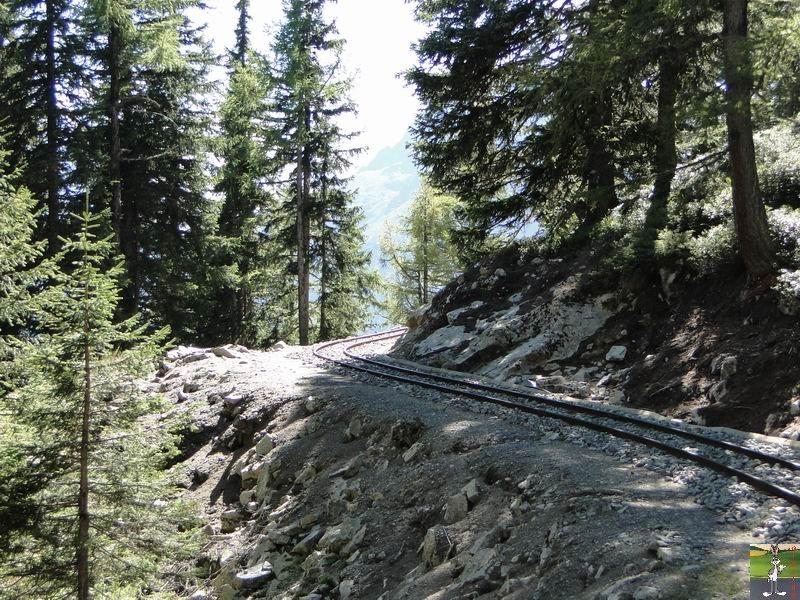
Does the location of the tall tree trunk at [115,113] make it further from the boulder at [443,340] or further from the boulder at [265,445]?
the boulder at [265,445]

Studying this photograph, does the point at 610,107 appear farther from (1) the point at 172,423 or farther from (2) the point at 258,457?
(1) the point at 172,423

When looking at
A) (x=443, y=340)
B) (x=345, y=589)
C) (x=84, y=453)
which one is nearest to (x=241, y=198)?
(x=443, y=340)

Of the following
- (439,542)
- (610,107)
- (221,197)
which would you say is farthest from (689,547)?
(221,197)

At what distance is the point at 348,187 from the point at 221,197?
676cm

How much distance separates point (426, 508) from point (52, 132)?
19348mm

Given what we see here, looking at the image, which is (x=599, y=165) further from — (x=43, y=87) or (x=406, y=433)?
(x=43, y=87)

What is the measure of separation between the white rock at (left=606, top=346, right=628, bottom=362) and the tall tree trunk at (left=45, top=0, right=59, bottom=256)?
1746cm

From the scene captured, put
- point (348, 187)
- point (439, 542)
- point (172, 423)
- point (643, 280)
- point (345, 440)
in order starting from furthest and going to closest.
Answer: point (348, 187) → point (643, 280) → point (345, 440) → point (172, 423) → point (439, 542)

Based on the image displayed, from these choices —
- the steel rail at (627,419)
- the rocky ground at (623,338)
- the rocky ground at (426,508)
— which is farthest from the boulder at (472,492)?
the rocky ground at (623,338)

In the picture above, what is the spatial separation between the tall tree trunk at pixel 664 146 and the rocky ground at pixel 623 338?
1.32 meters

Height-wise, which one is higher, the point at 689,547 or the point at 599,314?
the point at 599,314

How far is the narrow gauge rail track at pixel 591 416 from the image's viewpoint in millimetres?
6457

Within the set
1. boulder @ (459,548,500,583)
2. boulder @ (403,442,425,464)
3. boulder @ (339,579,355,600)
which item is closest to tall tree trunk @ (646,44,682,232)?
boulder @ (403,442,425,464)

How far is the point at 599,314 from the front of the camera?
566 inches
